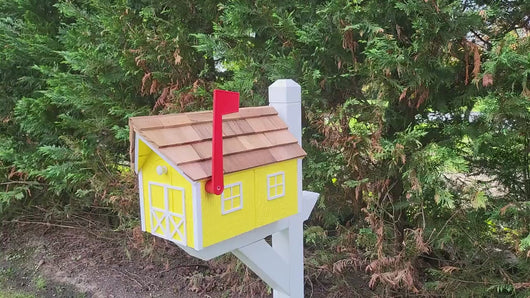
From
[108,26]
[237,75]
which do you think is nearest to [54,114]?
[108,26]

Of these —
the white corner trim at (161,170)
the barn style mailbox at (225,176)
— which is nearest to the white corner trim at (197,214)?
the barn style mailbox at (225,176)

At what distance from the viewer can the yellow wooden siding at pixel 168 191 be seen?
1306mm

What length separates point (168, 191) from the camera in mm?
1356

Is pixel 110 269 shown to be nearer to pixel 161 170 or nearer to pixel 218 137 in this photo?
pixel 161 170

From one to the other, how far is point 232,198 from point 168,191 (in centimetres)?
20

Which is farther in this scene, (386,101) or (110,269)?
(110,269)

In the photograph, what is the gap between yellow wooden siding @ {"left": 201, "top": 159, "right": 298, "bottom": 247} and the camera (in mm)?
1334

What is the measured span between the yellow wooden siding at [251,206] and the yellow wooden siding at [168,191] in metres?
0.04

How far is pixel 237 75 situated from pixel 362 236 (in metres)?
1.14

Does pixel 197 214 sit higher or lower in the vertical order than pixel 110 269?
higher

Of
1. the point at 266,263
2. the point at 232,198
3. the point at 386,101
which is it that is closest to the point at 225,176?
the point at 232,198

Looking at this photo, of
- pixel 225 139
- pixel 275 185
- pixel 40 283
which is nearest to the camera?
pixel 225 139

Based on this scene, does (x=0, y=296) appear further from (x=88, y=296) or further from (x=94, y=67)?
(x=94, y=67)

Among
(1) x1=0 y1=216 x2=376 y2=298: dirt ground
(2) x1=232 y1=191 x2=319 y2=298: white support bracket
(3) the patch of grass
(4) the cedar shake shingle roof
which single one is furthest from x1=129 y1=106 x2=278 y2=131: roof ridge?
(3) the patch of grass
